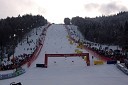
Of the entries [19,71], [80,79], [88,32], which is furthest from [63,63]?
[88,32]

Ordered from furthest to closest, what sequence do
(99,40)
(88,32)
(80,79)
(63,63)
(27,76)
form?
(88,32)
(99,40)
(63,63)
(27,76)
(80,79)

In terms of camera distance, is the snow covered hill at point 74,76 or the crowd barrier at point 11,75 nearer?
the snow covered hill at point 74,76

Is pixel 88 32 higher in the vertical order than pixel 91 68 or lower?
higher

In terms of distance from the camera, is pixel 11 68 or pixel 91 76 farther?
pixel 11 68

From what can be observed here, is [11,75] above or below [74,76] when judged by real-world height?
above

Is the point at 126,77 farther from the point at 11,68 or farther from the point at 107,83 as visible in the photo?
the point at 11,68

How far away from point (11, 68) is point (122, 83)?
20711 millimetres

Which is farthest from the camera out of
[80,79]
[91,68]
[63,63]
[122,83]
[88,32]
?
[88,32]

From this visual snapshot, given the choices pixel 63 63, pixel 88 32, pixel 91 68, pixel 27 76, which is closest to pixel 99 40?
pixel 88 32

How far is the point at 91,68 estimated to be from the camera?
52.8 meters

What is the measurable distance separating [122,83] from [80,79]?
233 inches

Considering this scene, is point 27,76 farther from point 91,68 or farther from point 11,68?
point 91,68

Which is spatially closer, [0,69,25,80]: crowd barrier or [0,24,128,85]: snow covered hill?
[0,24,128,85]: snow covered hill

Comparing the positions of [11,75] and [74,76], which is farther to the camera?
[11,75]
